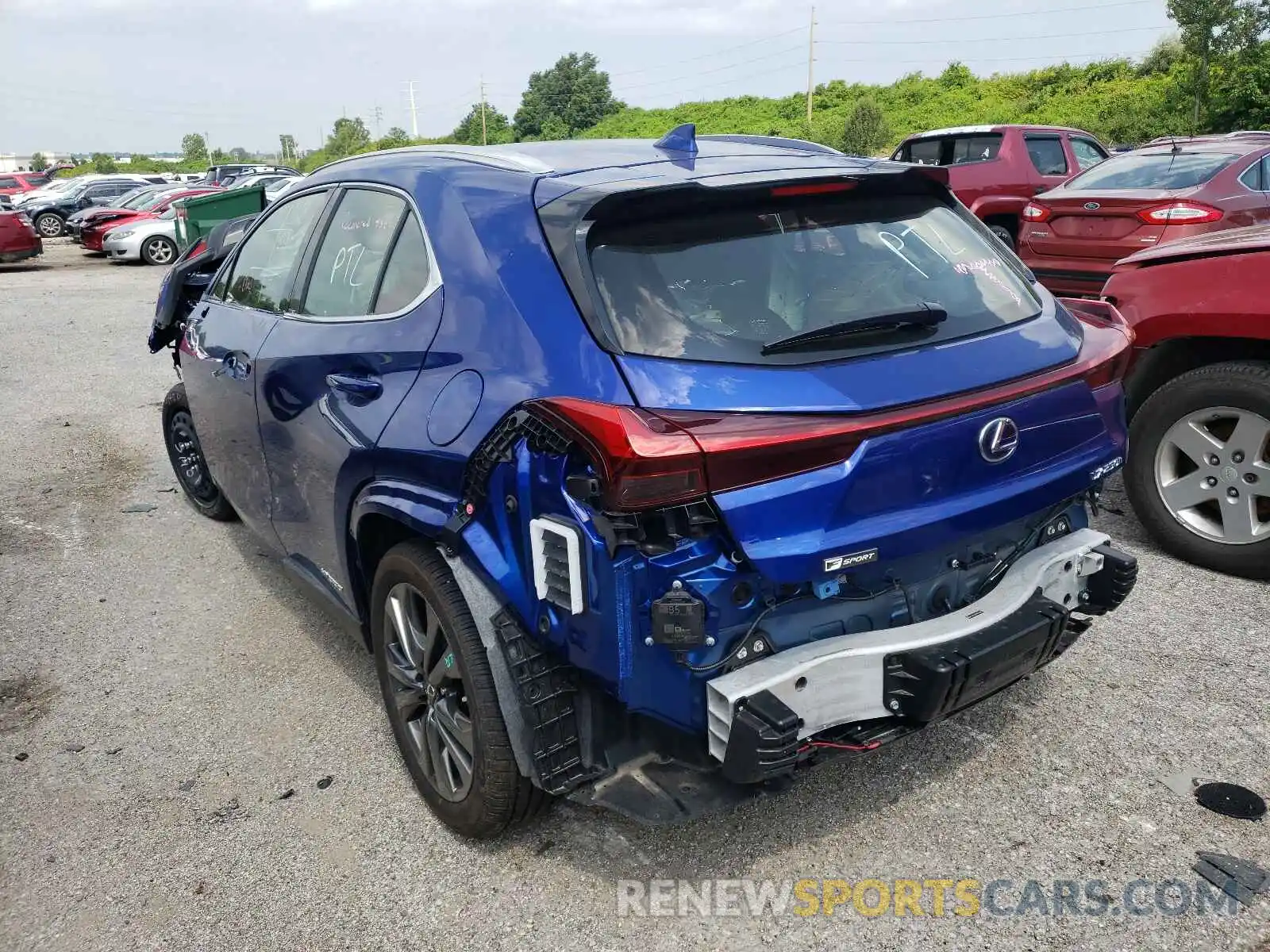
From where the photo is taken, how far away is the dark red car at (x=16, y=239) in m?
19.5

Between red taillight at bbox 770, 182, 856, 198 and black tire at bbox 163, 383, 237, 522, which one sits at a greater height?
red taillight at bbox 770, 182, 856, 198

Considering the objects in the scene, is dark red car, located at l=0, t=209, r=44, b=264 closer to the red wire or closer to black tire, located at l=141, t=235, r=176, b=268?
black tire, located at l=141, t=235, r=176, b=268

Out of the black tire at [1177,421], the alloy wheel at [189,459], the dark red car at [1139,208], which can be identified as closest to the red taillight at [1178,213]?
the dark red car at [1139,208]

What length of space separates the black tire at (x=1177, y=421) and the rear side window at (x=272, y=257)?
3.48 meters

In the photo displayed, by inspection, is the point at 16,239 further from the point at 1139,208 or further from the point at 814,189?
the point at 814,189

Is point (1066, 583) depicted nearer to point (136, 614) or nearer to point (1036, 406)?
point (1036, 406)

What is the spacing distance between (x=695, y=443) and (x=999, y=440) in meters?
0.85

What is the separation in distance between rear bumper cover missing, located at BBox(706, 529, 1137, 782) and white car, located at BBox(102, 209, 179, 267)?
A: 21.2m

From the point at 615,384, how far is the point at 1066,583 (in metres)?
1.43

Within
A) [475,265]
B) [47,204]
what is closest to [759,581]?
[475,265]

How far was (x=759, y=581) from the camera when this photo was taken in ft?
7.13

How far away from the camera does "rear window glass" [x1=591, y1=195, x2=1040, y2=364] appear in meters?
2.28

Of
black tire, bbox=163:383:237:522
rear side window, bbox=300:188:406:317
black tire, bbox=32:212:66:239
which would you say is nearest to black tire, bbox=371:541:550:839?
rear side window, bbox=300:188:406:317

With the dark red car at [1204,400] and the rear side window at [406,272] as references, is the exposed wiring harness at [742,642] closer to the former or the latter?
the rear side window at [406,272]
